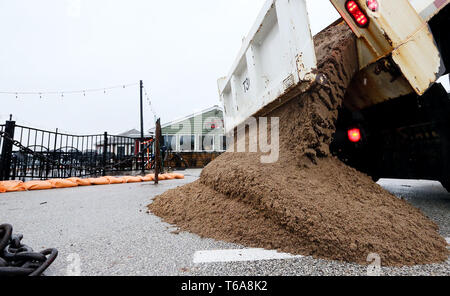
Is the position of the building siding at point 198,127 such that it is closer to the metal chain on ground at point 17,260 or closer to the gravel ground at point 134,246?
the gravel ground at point 134,246

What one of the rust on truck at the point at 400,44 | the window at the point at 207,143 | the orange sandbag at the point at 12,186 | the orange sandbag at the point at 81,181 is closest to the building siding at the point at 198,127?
the window at the point at 207,143

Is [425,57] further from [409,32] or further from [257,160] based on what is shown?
[257,160]

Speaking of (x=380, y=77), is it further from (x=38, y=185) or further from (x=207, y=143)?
(x=207, y=143)

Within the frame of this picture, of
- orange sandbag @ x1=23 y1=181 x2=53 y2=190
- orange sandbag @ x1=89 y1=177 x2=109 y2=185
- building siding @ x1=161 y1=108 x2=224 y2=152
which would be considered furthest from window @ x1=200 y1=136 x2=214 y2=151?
orange sandbag @ x1=23 y1=181 x2=53 y2=190

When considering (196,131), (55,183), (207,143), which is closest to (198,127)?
(196,131)

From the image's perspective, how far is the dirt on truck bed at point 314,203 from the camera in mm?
1188

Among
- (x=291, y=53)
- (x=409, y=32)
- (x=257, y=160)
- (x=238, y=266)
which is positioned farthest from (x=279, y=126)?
(x=238, y=266)

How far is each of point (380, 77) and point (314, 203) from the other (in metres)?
1.42

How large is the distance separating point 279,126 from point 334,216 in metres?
1.09

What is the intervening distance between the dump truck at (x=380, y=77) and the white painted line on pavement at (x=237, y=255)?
1.35 meters

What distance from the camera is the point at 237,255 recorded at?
4.06ft

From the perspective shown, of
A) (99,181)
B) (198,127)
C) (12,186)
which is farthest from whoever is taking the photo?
(198,127)

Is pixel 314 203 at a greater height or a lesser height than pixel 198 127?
lesser

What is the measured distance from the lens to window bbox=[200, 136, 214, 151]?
719 inches
